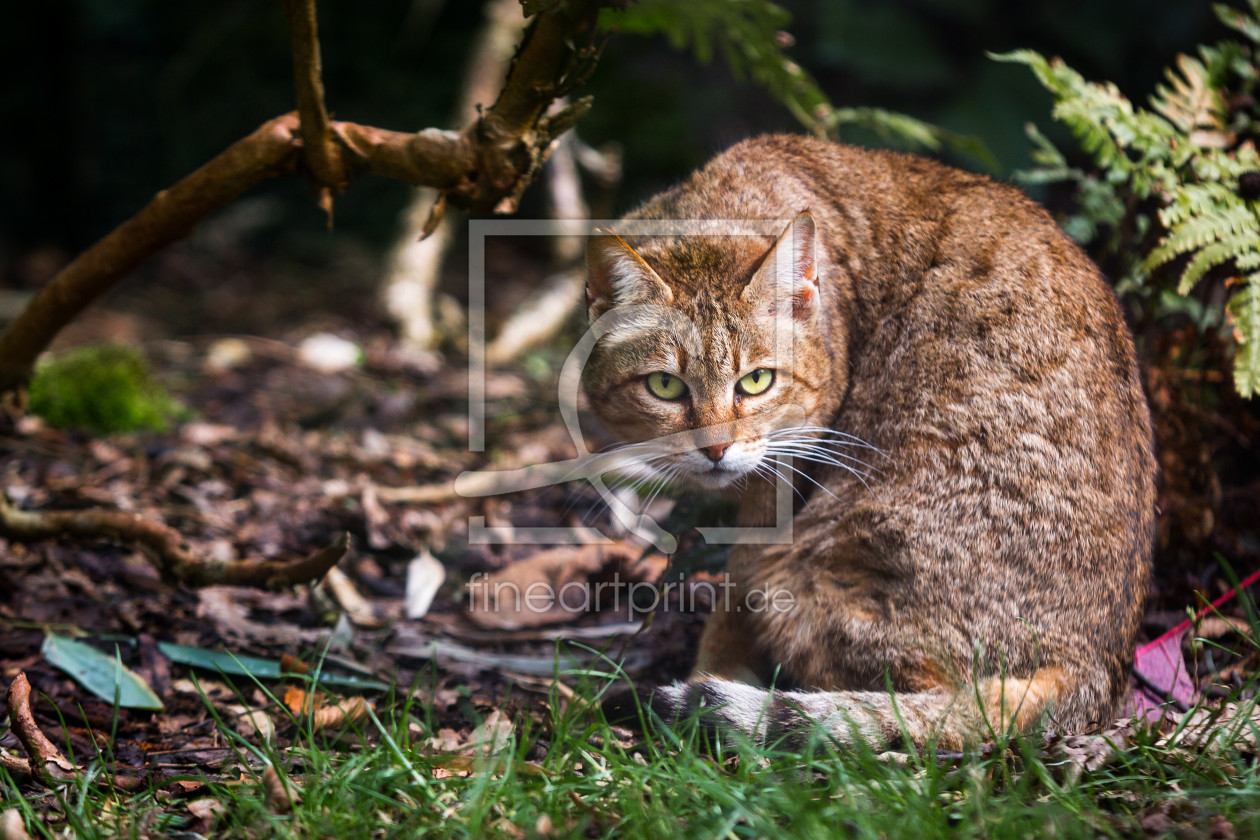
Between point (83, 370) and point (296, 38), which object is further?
point (83, 370)

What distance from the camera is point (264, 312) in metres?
7.33

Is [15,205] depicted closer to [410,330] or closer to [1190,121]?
[410,330]

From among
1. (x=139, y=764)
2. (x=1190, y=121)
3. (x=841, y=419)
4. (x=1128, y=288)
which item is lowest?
(x=139, y=764)

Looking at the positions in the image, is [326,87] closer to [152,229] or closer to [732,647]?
[152,229]

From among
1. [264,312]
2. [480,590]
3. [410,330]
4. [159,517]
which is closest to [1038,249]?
[480,590]

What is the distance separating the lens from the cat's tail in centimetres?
237

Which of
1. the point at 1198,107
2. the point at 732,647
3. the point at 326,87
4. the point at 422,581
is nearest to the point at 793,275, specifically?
the point at 732,647

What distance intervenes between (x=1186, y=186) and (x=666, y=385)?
1.81 metres

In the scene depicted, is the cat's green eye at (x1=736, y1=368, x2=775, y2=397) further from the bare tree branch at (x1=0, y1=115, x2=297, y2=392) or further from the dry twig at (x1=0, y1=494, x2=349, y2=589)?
the bare tree branch at (x1=0, y1=115, x2=297, y2=392)

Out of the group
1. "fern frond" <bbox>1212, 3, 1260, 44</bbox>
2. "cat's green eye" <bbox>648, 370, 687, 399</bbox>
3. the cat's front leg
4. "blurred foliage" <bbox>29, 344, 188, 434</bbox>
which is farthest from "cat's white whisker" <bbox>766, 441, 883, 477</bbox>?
"blurred foliage" <bbox>29, 344, 188, 434</bbox>

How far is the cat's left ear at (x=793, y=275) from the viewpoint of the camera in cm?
290

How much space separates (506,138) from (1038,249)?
173 cm

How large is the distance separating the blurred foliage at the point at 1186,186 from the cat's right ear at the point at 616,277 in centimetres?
157

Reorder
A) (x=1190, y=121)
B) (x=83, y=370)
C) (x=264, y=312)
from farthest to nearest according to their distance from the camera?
1. (x=264, y=312)
2. (x=83, y=370)
3. (x=1190, y=121)
